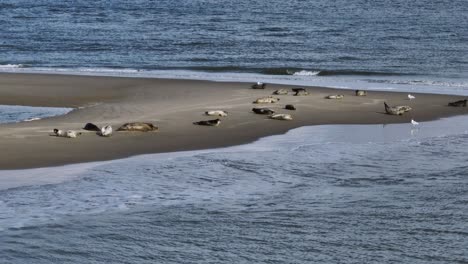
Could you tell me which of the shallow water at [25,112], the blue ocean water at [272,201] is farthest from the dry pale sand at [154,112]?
the blue ocean water at [272,201]

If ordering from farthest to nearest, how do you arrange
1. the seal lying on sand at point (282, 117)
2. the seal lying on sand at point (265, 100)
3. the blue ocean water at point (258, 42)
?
1. the blue ocean water at point (258, 42)
2. the seal lying on sand at point (265, 100)
3. the seal lying on sand at point (282, 117)

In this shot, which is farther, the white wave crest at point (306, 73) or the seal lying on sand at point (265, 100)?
the white wave crest at point (306, 73)

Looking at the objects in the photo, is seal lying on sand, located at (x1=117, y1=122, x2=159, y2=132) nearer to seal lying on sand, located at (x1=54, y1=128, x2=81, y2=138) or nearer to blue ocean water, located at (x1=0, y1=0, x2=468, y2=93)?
seal lying on sand, located at (x1=54, y1=128, x2=81, y2=138)

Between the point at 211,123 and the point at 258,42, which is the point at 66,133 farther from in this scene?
the point at 258,42

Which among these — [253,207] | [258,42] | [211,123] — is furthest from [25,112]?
[258,42]

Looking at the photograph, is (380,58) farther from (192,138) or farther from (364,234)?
(364,234)

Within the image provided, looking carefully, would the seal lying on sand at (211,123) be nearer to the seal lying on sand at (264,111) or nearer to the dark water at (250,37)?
the seal lying on sand at (264,111)

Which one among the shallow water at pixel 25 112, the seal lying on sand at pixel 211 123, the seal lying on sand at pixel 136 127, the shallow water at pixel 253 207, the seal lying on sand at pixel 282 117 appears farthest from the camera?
the shallow water at pixel 25 112

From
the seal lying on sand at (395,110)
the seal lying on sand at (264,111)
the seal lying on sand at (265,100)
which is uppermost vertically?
the seal lying on sand at (265,100)
